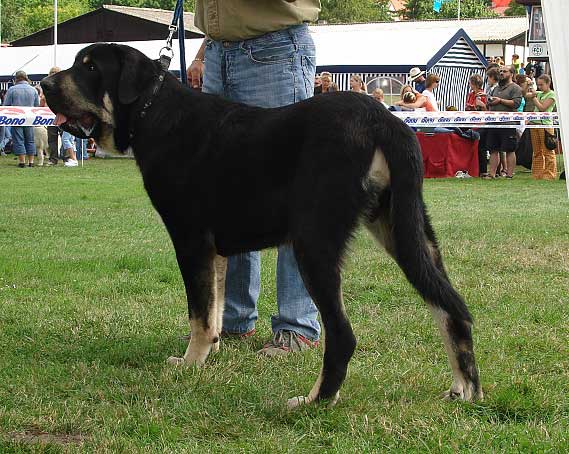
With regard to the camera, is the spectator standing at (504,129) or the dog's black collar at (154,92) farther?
the spectator standing at (504,129)

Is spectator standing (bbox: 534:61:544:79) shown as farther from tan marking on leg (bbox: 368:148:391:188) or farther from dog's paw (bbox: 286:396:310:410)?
dog's paw (bbox: 286:396:310:410)

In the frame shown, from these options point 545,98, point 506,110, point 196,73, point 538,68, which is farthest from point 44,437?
point 538,68

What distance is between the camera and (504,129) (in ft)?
53.1

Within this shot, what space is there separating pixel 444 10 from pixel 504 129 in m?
60.8

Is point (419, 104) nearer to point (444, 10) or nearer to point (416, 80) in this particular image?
point (416, 80)

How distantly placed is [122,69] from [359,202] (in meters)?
1.47

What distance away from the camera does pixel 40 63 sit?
30.7 metres

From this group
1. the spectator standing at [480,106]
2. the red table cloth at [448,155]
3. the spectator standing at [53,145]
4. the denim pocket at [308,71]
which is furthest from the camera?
the spectator standing at [53,145]

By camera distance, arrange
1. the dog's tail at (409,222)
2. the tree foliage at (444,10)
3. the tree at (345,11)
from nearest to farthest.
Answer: the dog's tail at (409,222) < the tree at (345,11) < the tree foliage at (444,10)

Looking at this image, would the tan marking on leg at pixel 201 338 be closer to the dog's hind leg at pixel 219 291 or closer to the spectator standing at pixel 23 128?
the dog's hind leg at pixel 219 291

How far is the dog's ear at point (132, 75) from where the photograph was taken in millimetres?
4145

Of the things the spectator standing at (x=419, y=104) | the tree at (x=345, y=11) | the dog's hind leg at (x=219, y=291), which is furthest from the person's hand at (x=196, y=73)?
the tree at (x=345, y=11)

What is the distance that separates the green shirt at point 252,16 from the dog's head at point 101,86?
535 millimetres

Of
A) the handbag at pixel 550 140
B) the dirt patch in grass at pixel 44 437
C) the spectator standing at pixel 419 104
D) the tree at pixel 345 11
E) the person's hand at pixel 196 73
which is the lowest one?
the dirt patch in grass at pixel 44 437
